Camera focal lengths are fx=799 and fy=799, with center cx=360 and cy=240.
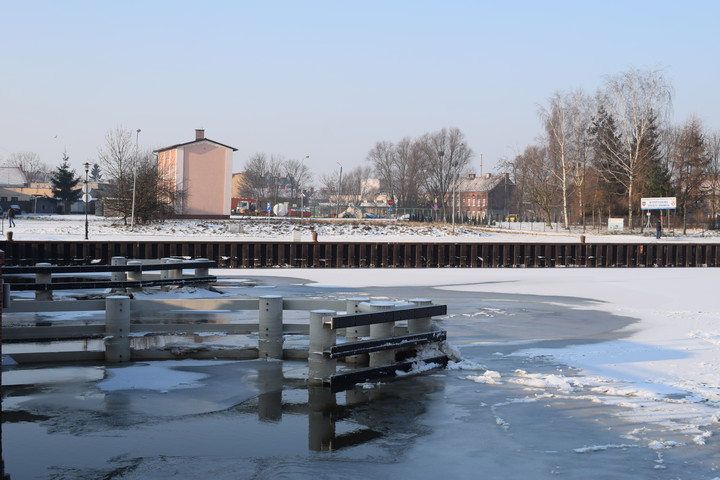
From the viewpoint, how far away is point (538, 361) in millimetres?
13016

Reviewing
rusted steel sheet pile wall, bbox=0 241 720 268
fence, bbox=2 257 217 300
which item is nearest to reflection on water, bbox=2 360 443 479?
fence, bbox=2 257 217 300

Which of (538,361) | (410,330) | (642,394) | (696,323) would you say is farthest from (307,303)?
(696,323)

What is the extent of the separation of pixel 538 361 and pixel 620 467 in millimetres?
5458

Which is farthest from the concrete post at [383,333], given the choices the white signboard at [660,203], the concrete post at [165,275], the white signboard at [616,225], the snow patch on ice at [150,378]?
the white signboard at [616,225]

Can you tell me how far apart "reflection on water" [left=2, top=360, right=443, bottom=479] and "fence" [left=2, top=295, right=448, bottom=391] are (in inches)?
16.3

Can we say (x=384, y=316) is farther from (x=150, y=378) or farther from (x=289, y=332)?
(x=150, y=378)

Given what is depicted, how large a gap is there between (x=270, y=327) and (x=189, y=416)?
11.8ft

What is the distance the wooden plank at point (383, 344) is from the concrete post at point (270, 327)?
203 centimetres

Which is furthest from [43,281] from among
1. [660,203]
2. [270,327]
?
[660,203]

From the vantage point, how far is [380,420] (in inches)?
366

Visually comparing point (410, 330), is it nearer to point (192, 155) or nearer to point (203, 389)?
point (203, 389)

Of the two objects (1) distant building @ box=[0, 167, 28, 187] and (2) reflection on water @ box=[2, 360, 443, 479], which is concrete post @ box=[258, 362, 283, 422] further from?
(1) distant building @ box=[0, 167, 28, 187]

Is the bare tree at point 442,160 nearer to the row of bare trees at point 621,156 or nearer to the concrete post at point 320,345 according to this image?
the row of bare trees at point 621,156

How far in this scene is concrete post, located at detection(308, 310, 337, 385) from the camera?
10961 millimetres
